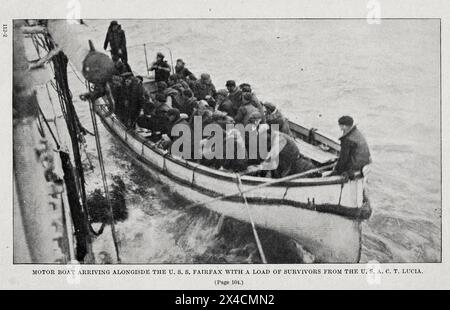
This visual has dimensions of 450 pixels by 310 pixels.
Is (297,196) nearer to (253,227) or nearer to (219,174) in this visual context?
(253,227)

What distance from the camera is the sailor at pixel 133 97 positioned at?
5223 millimetres

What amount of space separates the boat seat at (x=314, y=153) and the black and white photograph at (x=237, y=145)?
1 centimetres

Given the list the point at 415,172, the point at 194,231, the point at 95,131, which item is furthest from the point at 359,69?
the point at 95,131

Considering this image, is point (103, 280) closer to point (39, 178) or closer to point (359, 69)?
point (39, 178)

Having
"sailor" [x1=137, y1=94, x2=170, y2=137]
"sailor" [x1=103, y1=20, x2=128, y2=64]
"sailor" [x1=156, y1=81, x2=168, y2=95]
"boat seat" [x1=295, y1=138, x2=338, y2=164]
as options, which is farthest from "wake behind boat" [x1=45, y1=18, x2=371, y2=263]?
"sailor" [x1=156, y1=81, x2=168, y2=95]

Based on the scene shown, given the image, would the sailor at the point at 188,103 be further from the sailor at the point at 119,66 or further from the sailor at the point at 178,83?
the sailor at the point at 119,66

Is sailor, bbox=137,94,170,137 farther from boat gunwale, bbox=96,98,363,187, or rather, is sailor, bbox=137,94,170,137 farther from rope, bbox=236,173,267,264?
rope, bbox=236,173,267,264

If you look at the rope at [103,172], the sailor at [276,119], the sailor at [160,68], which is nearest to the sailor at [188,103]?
the sailor at [160,68]

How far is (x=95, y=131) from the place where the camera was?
5223 mm

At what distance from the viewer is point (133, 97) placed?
525cm

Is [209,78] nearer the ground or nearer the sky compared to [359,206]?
nearer the sky

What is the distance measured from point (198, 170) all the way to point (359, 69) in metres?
1.52

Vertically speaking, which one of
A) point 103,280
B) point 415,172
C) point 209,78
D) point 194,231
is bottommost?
point 103,280

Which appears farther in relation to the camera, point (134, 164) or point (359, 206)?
point (134, 164)
